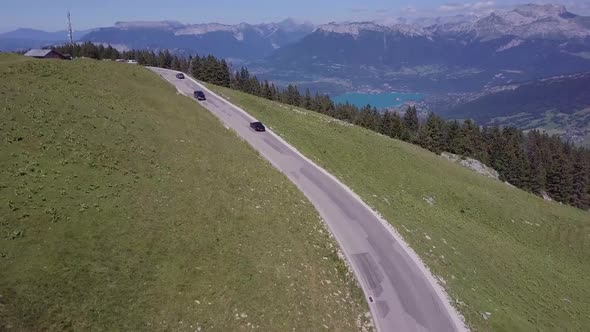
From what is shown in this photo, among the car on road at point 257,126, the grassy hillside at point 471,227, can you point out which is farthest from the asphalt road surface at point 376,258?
the car on road at point 257,126

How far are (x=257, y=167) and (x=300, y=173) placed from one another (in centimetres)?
529

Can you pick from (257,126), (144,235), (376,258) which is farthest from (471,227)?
(144,235)

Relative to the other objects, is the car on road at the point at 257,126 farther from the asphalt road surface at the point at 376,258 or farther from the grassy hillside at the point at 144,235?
the grassy hillside at the point at 144,235

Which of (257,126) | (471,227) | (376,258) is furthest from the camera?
(257,126)

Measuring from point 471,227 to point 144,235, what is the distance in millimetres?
33709

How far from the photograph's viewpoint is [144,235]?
1997 cm

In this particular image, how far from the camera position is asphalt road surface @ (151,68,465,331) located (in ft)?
70.9

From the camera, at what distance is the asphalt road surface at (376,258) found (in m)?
21.6

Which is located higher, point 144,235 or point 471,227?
point 144,235

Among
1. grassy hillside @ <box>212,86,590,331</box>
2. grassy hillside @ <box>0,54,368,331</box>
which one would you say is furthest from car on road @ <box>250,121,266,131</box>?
grassy hillside @ <box>0,54,368,331</box>

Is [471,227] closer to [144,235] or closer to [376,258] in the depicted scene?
[376,258]

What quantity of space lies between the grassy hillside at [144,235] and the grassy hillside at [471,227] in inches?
378

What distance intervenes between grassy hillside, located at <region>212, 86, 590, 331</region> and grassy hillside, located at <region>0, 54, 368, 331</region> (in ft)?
31.5

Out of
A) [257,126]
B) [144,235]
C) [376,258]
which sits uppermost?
[257,126]
